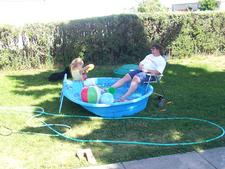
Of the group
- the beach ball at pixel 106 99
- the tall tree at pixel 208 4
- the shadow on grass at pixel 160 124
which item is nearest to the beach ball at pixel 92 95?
the beach ball at pixel 106 99

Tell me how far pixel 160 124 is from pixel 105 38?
16.6ft

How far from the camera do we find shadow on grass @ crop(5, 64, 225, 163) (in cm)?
492

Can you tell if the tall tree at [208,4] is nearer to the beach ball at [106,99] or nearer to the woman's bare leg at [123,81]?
the woman's bare leg at [123,81]

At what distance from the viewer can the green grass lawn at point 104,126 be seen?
15.8ft

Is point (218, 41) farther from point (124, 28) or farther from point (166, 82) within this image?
point (166, 82)

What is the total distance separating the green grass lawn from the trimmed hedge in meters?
1.31

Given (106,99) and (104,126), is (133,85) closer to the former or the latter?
(106,99)

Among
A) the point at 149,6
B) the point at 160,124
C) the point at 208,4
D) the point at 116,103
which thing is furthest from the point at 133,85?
the point at 208,4

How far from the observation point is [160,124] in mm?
5809

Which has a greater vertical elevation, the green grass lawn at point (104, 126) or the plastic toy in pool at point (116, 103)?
the plastic toy in pool at point (116, 103)

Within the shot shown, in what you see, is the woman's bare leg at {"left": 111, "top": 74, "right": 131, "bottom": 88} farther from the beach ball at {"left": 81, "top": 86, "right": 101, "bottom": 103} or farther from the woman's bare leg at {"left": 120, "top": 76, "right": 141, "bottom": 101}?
the beach ball at {"left": 81, "top": 86, "right": 101, "bottom": 103}

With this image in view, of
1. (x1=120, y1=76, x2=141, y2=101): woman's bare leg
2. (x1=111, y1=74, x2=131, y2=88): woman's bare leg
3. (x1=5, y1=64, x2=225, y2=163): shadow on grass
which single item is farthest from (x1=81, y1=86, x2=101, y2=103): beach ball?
(x1=111, y1=74, x2=131, y2=88): woman's bare leg

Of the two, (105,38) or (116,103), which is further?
(105,38)

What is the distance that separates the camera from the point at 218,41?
11320 mm
